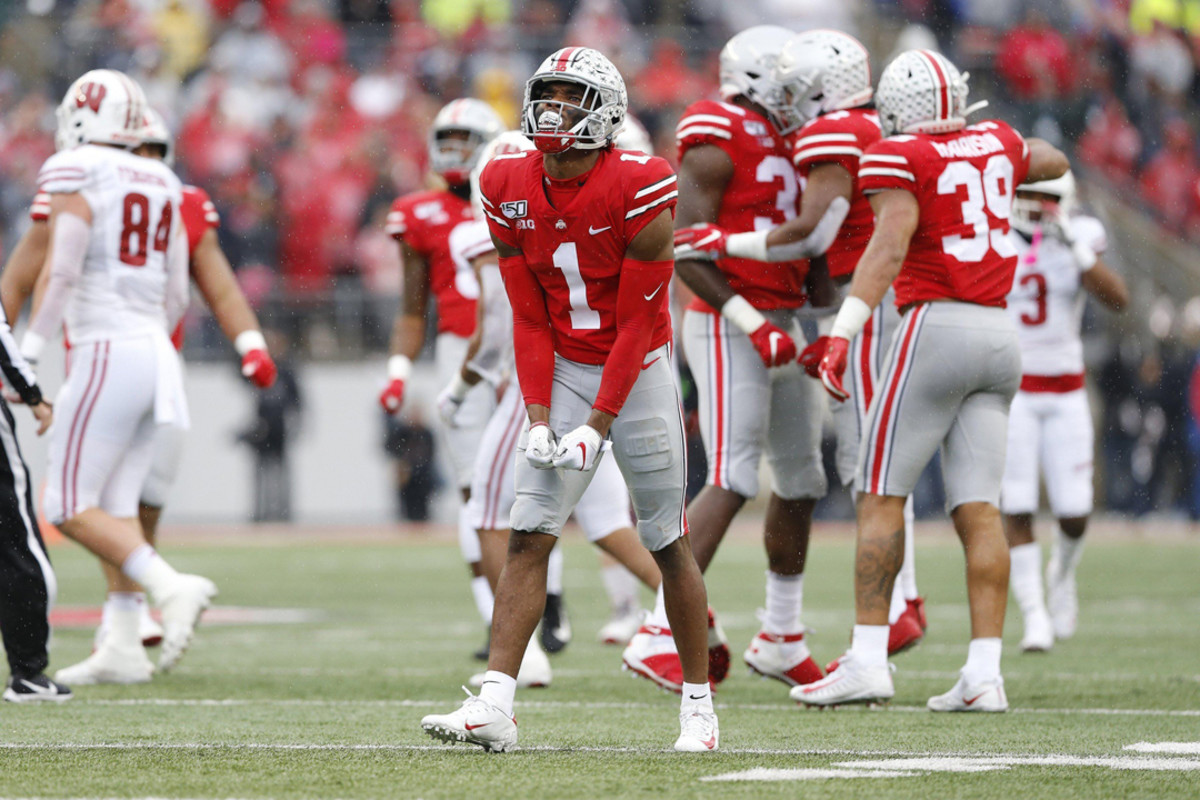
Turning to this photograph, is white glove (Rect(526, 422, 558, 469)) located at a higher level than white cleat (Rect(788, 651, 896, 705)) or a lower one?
higher

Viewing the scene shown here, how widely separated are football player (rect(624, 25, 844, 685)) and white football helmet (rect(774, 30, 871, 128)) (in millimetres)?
55

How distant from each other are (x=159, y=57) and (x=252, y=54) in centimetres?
93

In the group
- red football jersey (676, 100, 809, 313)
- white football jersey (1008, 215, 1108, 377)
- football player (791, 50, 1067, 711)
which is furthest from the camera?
white football jersey (1008, 215, 1108, 377)

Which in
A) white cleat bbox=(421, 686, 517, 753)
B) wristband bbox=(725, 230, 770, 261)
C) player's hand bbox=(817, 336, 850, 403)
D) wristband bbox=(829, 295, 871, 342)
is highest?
wristband bbox=(725, 230, 770, 261)

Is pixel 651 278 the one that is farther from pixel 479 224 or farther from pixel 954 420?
pixel 479 224

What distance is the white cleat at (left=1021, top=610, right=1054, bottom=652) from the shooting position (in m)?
7.65

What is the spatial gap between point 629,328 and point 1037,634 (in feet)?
12.4

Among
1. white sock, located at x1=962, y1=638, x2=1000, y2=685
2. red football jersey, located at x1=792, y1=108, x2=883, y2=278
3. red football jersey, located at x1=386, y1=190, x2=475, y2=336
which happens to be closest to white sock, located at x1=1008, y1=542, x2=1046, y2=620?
red football jersey, located at x1=792, y1=108, x2=883, y2=278

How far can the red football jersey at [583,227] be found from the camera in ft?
14.9

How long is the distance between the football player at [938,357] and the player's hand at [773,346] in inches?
7.1

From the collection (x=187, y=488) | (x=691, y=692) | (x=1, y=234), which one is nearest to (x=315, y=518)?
(x=187, y=488)

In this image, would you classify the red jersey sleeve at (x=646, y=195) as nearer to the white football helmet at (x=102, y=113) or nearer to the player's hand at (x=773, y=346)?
the player's hand at (x=773, y=346)

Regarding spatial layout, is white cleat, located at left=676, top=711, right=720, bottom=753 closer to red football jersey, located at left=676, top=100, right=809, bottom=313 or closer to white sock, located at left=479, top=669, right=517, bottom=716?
white sock, located at left=479, top=669, right=517, bottom=716

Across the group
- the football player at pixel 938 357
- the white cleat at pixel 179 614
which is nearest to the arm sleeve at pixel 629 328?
the football player at pixel 938 357
